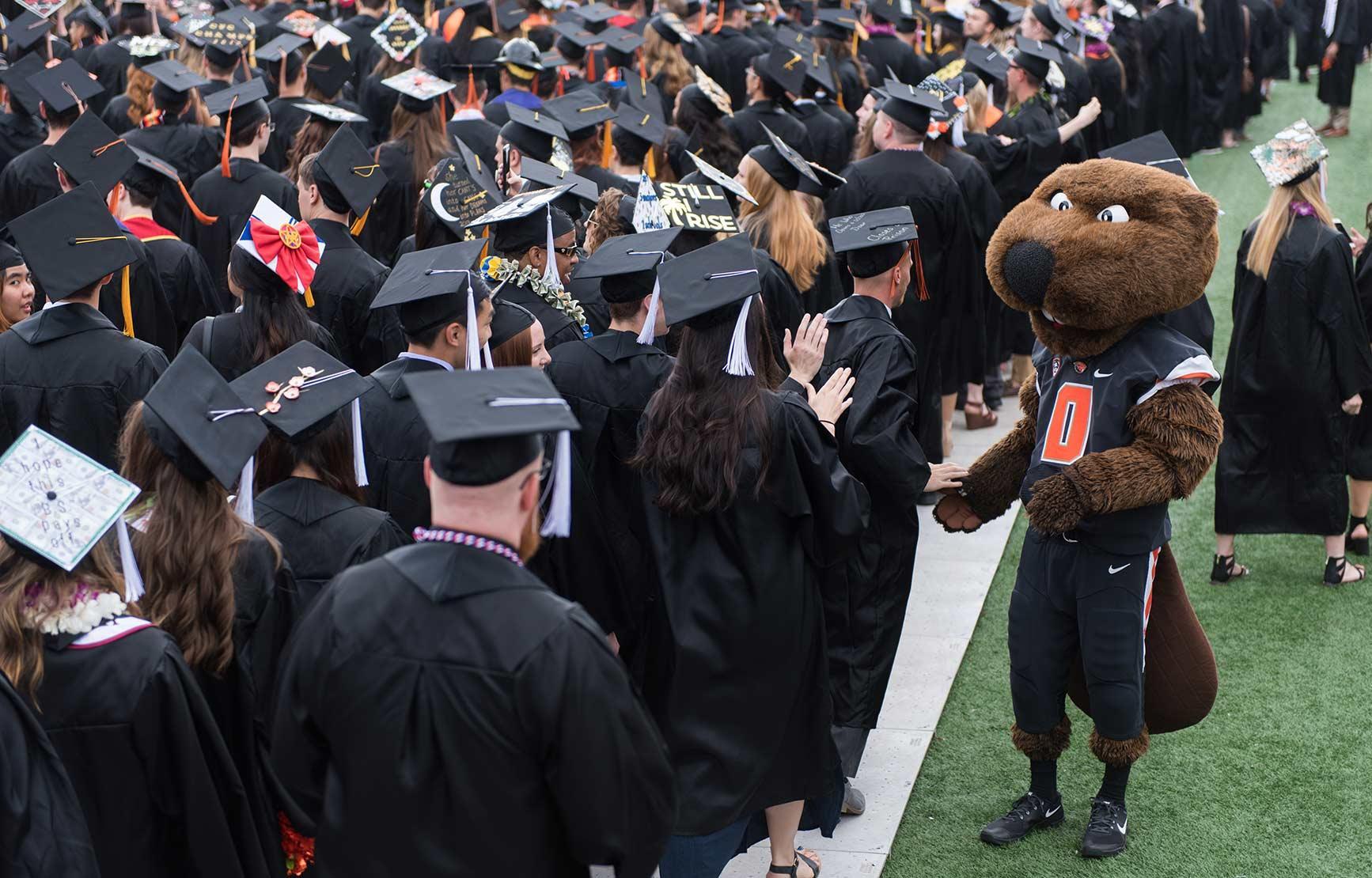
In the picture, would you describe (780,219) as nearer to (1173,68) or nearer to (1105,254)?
(1105,254)

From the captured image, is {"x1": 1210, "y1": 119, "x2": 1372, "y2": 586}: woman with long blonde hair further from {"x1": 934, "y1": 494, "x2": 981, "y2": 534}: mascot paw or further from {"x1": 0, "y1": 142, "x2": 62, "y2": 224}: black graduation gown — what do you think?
{"x1": 0, "y1": 142, "x2": 62, "y2": 224}: black graduation gown

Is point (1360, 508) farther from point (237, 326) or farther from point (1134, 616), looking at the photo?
point (237, 326)

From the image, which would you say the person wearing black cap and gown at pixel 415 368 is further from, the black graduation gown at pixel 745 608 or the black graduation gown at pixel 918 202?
the black graduation gown at pixel 918 202

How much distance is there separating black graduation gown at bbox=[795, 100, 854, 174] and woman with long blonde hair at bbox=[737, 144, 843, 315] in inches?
130

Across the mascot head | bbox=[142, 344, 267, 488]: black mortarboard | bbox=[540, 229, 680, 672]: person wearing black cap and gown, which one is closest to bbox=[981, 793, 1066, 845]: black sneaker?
bbox=[540, 229, 680, 672]: person wearing black cap and gown

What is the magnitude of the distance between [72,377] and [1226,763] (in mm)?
4070

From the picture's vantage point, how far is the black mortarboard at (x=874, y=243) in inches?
183

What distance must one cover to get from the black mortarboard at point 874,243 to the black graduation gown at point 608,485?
76cm

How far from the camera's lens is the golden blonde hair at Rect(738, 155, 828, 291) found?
6.37 m

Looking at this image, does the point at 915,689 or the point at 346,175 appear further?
the point at 346,175

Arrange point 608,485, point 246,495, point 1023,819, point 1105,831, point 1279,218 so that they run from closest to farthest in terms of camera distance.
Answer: point 246,495 → point 608,485 → point 1105,831 → point 1023,819 → point 1279,218

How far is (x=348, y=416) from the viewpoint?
3.76 metres

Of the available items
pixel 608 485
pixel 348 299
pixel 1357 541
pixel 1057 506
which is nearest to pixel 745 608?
pixel 608 485

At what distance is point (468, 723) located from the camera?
2.50 meters
